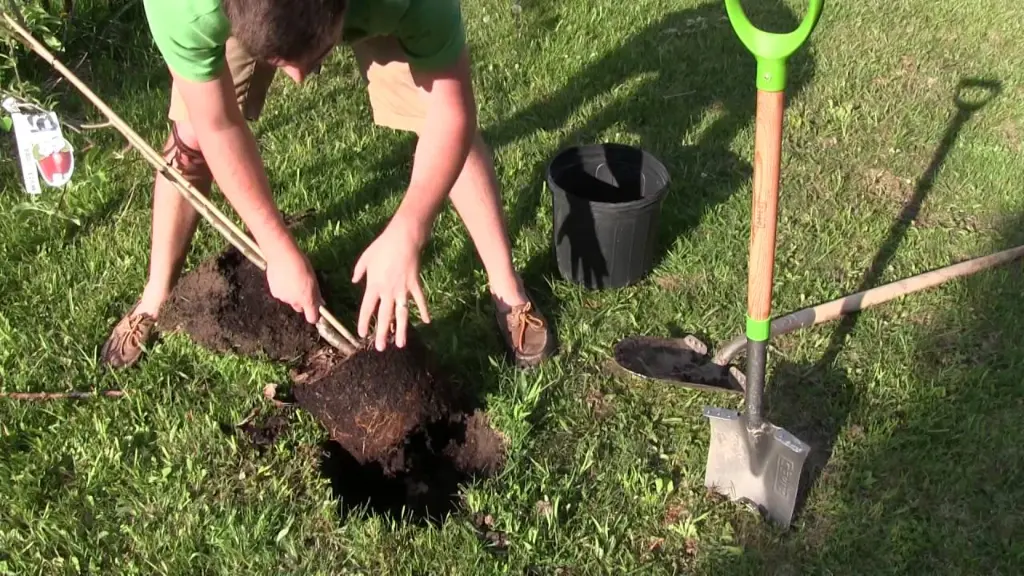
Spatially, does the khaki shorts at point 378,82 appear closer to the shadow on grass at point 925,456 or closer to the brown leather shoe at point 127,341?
the brown leather shoe at point 127,341

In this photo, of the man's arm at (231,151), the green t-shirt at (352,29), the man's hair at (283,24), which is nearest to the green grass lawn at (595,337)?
the man's arm at (231,151)

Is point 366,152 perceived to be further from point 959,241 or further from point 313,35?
point 959,241

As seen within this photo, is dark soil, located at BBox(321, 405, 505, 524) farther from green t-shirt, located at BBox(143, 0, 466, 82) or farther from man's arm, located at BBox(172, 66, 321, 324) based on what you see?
green t-shirt, located at BBox(143, 0, 466, 82)

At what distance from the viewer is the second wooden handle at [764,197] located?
2.03 metres

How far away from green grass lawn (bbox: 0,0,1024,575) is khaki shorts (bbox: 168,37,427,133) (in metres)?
0.77

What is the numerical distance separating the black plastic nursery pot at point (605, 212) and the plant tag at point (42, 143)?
1.59 metres

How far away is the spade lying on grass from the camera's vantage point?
2582 mm

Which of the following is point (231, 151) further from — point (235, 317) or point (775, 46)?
point (775, 46)

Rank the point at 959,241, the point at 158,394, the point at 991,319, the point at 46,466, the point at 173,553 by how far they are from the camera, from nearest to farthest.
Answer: the point at 173,553, the point at 46,466, the point at 158,394, the point at 991,319, the point at 959,241

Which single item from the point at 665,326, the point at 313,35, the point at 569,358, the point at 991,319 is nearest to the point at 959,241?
the point at 991,319

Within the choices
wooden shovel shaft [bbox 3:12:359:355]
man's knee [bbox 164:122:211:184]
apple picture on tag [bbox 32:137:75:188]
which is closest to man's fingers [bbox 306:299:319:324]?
wooden shovel shaft [bbox 3:12:359:355]

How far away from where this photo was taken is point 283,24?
1683 millimetres

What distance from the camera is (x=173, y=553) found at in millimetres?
2469

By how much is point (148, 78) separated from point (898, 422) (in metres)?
3.73
